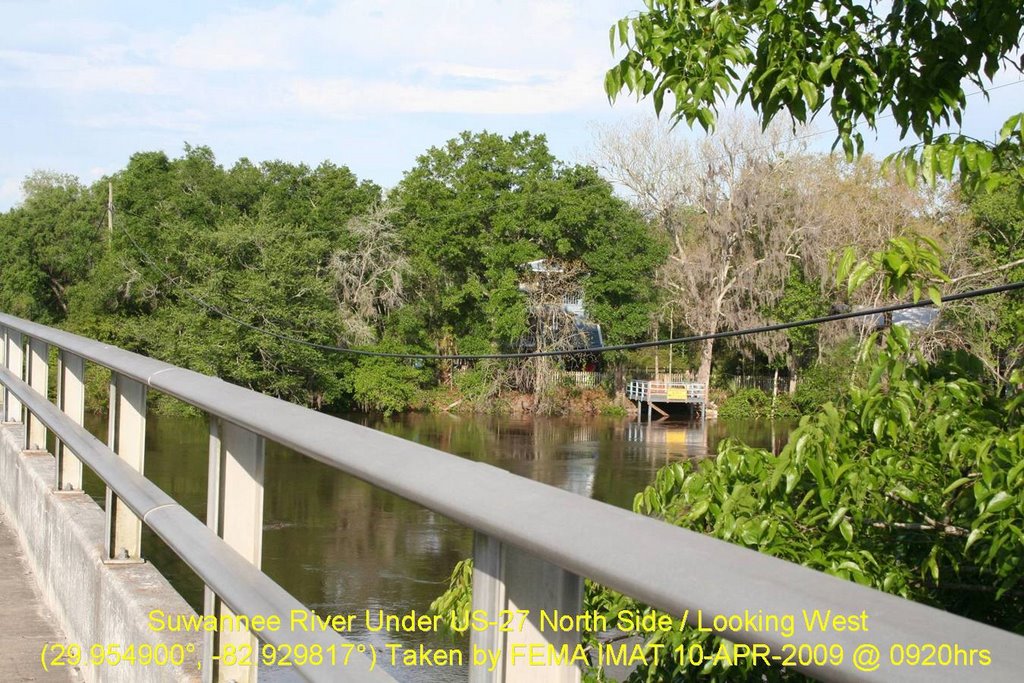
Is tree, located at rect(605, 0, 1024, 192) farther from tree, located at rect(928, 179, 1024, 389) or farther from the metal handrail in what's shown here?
tree, located at rect(928, 179, 1024, 389)

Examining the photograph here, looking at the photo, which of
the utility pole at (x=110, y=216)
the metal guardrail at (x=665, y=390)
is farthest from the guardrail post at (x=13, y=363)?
the metal guardrail at (x=665, y=390)

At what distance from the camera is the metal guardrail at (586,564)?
31.4 inches

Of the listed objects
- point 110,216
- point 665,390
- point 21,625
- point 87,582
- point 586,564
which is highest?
point 110,216

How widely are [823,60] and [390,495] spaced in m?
15.8

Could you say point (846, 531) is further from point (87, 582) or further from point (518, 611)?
point (518, 611)

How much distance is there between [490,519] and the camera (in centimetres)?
121

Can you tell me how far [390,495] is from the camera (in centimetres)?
1922

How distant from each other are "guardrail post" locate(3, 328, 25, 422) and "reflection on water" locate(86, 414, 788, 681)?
23.2 feet

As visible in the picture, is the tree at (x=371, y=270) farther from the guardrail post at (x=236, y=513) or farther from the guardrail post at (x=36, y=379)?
the guardrail post at (x=236, y=513)

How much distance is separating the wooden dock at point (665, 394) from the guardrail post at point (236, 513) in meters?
52.8

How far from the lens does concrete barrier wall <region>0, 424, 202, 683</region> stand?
259 cm

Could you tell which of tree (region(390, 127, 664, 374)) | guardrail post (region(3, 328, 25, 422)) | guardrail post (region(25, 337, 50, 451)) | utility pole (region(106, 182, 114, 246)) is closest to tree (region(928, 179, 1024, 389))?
tree (region(390, 127, 664, 374))

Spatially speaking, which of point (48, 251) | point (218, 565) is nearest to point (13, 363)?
point (218, 565)

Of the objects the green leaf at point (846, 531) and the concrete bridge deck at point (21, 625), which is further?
the green leaf at point (846, 531)
